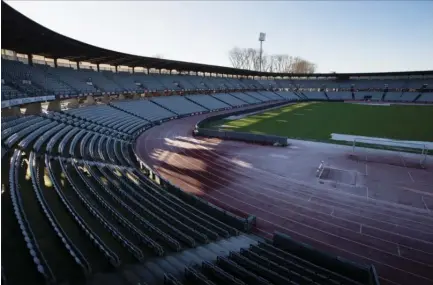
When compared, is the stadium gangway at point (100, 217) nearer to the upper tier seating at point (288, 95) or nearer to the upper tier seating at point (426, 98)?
the upper tier seating at point (288, 95)

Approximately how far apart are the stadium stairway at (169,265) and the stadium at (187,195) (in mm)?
42

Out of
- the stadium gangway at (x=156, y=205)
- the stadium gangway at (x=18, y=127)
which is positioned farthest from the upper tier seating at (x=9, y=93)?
the stadium gangway at (x=156, y=205)

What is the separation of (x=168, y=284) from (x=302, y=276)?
3.52m

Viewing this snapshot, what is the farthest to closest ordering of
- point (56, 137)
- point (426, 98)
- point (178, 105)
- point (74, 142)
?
1. point (426, 98)
2. point (178, 105)
3. point (74, 142)
4. point (56, 137)

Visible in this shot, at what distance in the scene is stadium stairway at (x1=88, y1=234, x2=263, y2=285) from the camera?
682 centimetres

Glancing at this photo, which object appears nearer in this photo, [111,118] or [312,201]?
[312,201]

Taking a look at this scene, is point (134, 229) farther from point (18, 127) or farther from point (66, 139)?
point (18, 127)

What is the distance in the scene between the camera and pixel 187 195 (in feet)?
45.2

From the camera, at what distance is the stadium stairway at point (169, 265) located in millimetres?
6816

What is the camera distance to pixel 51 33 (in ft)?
72.6

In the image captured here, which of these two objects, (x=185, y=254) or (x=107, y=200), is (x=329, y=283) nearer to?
(x=185, y=254)

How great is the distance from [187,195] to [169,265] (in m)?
5.93

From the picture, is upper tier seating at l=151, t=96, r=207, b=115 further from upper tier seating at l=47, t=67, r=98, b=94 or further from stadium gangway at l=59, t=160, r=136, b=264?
stadium gangway at l=59, t=160, r=136, b=264

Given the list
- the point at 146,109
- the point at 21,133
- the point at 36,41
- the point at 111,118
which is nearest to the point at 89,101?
the point at 146,109
